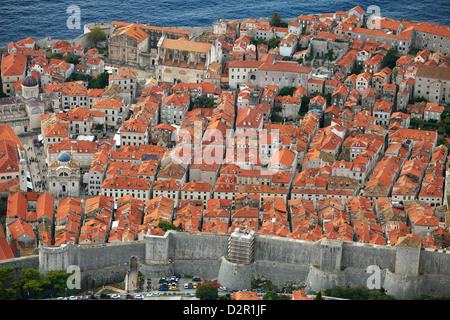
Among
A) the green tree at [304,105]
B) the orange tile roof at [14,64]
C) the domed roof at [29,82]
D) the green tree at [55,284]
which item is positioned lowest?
the green tree at [55,284]

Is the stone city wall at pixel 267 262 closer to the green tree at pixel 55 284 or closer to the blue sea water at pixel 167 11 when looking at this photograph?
the green tree at pixel 55 284

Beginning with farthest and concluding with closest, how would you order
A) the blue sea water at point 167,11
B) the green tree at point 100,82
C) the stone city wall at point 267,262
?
1. the blue sea water at point 167,11
2. the green tree at point 100,82
3. the stone city wall at point 267,262

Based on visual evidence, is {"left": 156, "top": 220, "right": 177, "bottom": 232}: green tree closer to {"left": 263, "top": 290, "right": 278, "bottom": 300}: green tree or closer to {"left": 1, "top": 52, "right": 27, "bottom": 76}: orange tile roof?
{"left": 263, "top": 290, "right": 278, "bottom": 300}: green tree

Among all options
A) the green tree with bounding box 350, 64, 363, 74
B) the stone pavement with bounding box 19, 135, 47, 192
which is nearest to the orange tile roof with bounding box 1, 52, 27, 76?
the stone pavement with bounding box 19, 135, 47, 192

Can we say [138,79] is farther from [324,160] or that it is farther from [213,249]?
[213,249]

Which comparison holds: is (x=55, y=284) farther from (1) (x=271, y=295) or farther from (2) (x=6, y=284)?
(1) (x=271, y=295)

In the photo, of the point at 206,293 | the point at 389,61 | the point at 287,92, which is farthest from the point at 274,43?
the point at 206,293

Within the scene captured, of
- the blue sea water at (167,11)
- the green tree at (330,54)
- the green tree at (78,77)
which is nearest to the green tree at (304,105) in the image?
the green tree at (330,54)
